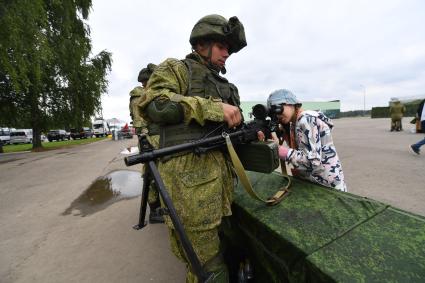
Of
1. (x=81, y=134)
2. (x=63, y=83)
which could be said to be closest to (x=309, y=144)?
(x=63, y=83)

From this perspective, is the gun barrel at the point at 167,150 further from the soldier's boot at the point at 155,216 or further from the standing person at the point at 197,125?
the soldier's boot at the point at 155,216

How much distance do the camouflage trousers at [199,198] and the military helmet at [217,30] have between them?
2.69 ft

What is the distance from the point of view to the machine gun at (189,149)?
146cm

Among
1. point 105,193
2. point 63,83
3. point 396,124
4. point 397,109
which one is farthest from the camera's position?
point 63,83

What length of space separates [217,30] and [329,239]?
1487 millimetres

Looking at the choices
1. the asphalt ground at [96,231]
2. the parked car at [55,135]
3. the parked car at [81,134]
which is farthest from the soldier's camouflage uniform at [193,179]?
the parked car at [55,135]

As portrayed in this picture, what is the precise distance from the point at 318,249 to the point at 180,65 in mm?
1378

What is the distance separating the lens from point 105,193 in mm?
5781

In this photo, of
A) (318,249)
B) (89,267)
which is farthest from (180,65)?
(89,267)

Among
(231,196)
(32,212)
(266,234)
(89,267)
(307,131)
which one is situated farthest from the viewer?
(32,212)

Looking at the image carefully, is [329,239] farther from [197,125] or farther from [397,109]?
[397,109]

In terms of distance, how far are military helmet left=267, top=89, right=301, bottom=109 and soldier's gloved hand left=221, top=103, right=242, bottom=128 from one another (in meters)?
0.70

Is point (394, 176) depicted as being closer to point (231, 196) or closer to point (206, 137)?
Answer: point (231, 196)

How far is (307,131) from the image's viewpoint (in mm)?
2186
